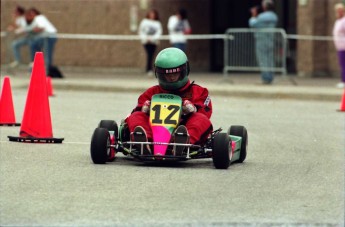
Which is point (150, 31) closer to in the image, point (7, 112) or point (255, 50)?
point (255, 50)

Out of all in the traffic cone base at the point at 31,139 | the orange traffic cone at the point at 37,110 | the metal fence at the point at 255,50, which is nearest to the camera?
the orange traffic cone at the point at 37,110

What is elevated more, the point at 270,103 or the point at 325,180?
the point at 325,180

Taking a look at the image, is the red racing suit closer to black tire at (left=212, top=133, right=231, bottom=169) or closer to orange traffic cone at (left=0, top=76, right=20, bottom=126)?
black tire at (left=212, top=133, right=231, bottom=169)

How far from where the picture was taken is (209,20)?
31.6 metres

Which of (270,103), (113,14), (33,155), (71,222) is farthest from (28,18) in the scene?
(71,222)

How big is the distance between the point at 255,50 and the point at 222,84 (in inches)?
39.6

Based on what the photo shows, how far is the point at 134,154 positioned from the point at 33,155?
57.9 inches

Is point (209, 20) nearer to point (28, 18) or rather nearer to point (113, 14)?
point (113, 14)

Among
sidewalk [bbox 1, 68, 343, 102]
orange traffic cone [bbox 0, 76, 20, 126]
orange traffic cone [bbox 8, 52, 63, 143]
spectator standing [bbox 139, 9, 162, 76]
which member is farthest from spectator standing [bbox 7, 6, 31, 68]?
orange traffic cone [bbox 8, 52, 63, 143]

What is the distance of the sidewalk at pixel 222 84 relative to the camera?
23.8 m

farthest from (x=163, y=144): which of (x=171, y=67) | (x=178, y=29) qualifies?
(x=178, y=29)

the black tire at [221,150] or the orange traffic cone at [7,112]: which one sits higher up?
the black tire at [221,150]

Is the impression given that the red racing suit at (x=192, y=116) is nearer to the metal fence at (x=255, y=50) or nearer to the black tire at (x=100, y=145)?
the black tire at (x=100, y=145)

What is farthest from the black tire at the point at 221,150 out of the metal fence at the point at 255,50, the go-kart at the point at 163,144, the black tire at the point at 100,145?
the metal fence at the point at 255,50
